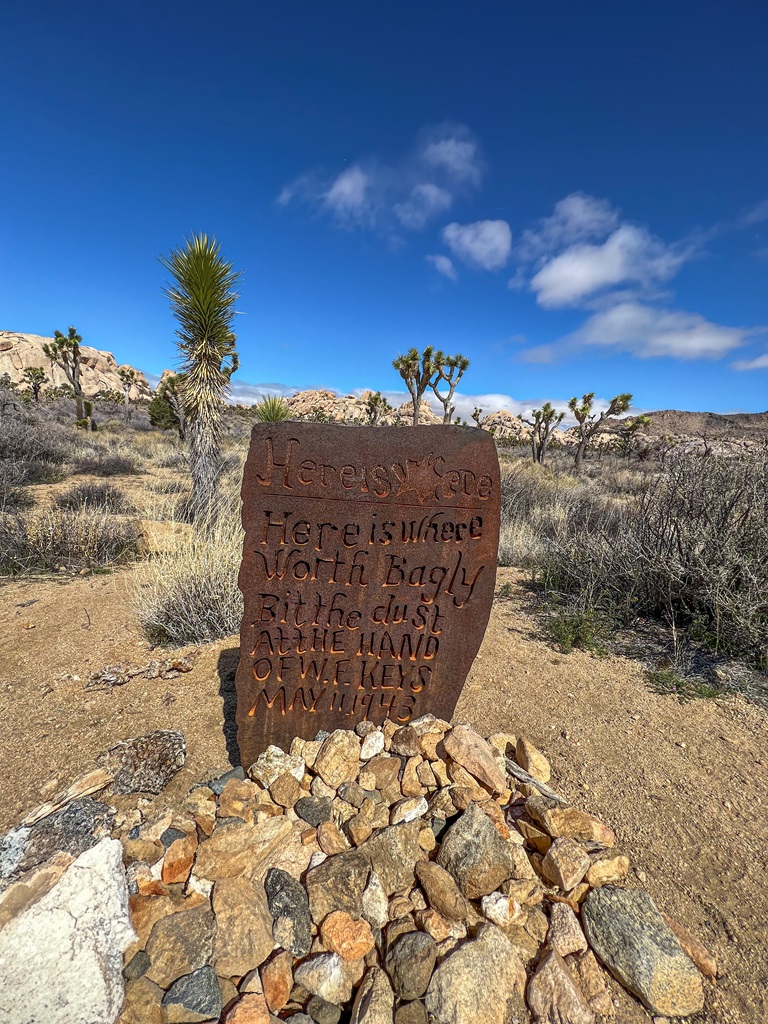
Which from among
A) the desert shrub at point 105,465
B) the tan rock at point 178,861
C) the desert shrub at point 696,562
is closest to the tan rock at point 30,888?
the tan rock at point 178,861

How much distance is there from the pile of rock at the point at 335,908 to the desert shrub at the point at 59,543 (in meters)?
4.67

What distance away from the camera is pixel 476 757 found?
8.25ft

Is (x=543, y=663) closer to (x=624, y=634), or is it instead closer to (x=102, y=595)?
(x=624, y=634)

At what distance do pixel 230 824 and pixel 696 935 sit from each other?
2052 mm

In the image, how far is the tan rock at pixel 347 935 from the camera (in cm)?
180

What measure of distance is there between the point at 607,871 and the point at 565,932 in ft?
1.20

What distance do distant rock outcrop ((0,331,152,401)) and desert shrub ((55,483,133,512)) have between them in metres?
63.4

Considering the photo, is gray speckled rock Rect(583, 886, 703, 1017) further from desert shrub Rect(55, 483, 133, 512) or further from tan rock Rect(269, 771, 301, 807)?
desert shrub Rect(55, 483, 133, 512)

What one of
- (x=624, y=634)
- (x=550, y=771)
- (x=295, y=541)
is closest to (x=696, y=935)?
(x=550, y=771)

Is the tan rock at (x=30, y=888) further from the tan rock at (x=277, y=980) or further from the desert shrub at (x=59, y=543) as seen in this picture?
the desert shrub at (x=59, y=543)

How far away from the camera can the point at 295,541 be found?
267 cm

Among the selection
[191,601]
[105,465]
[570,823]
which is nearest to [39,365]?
[105,465]

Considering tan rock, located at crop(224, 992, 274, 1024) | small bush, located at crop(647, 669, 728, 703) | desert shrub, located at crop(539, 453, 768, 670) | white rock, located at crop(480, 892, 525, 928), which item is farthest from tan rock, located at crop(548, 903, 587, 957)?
desert shrub, located at crop(539, 453, 768, 670)

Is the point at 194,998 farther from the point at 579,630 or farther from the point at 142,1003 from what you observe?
the point at 579,630
